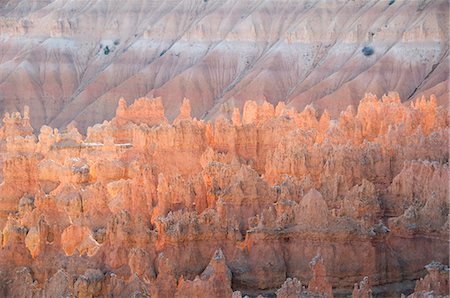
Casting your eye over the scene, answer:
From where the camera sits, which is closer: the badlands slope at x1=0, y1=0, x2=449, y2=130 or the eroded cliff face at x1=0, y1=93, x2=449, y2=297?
the eroded cliff face at x1=0, y1=93, x2=449, y2=297

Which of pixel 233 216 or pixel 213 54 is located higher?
pixel 213 54

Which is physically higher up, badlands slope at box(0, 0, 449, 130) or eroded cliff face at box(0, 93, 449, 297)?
badlands slope at box(0, 0, 449, 130)

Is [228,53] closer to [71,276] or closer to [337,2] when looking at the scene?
[337,2]

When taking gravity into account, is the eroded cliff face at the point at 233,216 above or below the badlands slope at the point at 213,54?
below

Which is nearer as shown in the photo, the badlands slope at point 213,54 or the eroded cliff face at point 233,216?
the eroded cliff face at point 233,216
